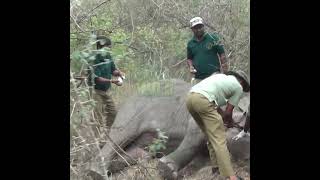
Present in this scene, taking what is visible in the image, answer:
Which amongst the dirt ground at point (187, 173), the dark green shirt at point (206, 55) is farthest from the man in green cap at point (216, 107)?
the dark green shirt at point (206, 55)

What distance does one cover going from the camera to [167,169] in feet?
21.7

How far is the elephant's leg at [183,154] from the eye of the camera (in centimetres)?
661

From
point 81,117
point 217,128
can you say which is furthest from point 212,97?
point 81,117

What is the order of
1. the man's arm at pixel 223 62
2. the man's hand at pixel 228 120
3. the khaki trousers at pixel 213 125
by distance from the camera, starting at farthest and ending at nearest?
1. the man's arm at pixel 223 62
2. the man's hand at pixel 228 120
3. the khaki trousers at pixel 213 125

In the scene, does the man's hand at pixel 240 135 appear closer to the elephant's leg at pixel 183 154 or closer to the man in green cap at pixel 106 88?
the elephant's leg at pixel 183 154

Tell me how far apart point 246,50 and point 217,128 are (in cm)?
299

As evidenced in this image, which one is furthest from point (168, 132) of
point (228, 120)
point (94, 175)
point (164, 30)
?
point (164, 30)

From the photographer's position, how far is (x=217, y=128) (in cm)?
627

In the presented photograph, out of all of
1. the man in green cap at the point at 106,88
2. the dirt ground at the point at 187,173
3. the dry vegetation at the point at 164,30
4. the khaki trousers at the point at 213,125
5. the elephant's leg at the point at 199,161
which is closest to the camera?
the dirt ground at the point at 187,173

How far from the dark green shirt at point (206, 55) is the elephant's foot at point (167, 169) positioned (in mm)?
1714

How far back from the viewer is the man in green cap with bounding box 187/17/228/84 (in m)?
7.90
